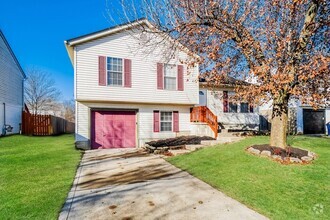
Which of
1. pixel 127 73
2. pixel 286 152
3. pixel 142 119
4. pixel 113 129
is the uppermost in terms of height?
pixel 127 73

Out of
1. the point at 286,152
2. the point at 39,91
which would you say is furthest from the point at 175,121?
the point at 39,91

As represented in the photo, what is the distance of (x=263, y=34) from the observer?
748 centimetres

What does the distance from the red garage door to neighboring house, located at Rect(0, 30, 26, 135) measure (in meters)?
7.61

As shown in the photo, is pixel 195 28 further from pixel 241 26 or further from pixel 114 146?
pixel 114 146

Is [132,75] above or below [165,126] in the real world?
above

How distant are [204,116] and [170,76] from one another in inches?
123

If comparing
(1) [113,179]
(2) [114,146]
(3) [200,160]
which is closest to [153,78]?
(2) [114,146]

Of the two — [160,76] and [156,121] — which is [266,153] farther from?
[160,76]

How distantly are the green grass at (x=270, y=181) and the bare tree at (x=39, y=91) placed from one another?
35.2m

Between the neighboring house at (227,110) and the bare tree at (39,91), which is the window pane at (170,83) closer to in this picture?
the neighboring house at (227,110)

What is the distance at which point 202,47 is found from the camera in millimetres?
8273

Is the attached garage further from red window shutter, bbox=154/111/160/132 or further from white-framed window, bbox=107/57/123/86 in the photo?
white-framed window, bbox=107/57/123/86

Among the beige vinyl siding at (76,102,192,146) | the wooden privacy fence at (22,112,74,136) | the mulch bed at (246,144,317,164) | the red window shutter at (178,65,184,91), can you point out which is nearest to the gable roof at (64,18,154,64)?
the beige vinyl siding at (76,102,192,146)

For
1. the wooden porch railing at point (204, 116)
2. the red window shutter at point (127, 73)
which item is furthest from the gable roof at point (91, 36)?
the wooden porch railing at point (204, 116)
